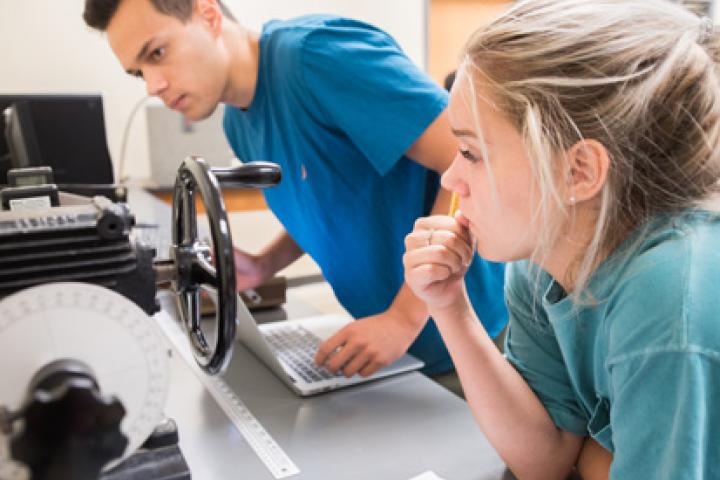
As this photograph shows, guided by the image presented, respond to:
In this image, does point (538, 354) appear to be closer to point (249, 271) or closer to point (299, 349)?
point (299, 349)

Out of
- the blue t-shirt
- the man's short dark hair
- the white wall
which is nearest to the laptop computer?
the blue t-shirt

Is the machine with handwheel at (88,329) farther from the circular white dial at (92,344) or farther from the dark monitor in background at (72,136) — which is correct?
the dark monitor in background at (72,136)

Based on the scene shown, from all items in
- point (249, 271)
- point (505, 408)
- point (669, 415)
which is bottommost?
point (249, 271)

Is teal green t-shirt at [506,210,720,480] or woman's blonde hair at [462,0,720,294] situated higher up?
woman's blonde hair at [462,0,720,294]

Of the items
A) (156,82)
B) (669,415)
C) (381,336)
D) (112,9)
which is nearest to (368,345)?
(381,336)

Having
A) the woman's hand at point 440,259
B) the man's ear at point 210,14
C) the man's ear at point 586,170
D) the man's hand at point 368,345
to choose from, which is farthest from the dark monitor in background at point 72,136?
the man's ear at point 586,170

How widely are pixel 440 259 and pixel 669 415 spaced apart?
331 mm

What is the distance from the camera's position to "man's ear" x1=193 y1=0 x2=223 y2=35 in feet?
3.83

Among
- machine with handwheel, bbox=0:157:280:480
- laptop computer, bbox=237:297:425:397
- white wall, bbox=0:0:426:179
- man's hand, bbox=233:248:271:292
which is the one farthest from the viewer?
white wall, bbox=0:0:426:179

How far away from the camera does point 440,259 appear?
2.61 feet

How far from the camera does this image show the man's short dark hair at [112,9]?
1.12 m

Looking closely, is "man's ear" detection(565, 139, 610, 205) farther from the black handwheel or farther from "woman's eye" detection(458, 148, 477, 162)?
the black handwheel

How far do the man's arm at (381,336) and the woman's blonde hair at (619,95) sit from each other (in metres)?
0.36

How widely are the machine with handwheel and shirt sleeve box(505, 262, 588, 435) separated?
18.1 inches
